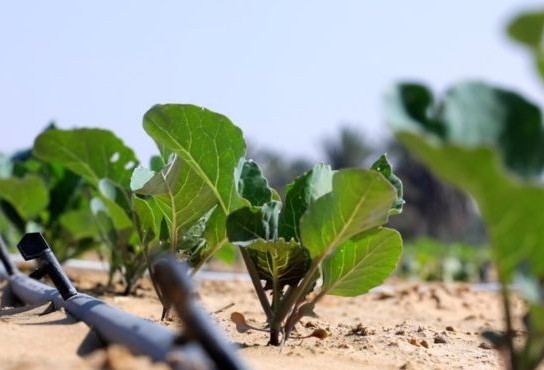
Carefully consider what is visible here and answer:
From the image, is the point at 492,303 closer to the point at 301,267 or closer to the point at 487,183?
the point at 301,267

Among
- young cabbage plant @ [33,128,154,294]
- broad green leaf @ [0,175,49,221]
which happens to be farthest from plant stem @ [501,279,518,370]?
broad green leaf @ [0,175,49,221]

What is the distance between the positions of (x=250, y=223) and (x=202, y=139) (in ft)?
0.91

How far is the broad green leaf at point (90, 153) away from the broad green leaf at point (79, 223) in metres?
0.69

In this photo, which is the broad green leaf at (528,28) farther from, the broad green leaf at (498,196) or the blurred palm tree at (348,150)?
the blurred palm tree at (348,150)

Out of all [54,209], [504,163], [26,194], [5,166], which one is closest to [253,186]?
[504,163]

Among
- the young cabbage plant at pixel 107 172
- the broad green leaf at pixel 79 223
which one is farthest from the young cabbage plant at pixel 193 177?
the broad green leaf at pixel 79 223

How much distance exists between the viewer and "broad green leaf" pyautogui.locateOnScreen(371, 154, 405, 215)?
95.3 inches

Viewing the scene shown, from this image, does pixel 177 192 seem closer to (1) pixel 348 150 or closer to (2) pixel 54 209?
(2) pixel 54 209

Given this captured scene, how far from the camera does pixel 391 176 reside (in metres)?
2.43

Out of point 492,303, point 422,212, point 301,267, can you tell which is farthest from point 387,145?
point 301,267

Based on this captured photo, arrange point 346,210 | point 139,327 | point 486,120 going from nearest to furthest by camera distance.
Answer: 1. point 486,120
2. point 139,327
3. point 346,210

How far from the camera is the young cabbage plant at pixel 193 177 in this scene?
2.41m

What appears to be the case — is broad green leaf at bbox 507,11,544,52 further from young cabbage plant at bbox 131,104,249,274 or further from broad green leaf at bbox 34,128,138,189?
broad green leaf at bbox 34,128,138,189

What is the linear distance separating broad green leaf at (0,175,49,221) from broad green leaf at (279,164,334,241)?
2115mm
